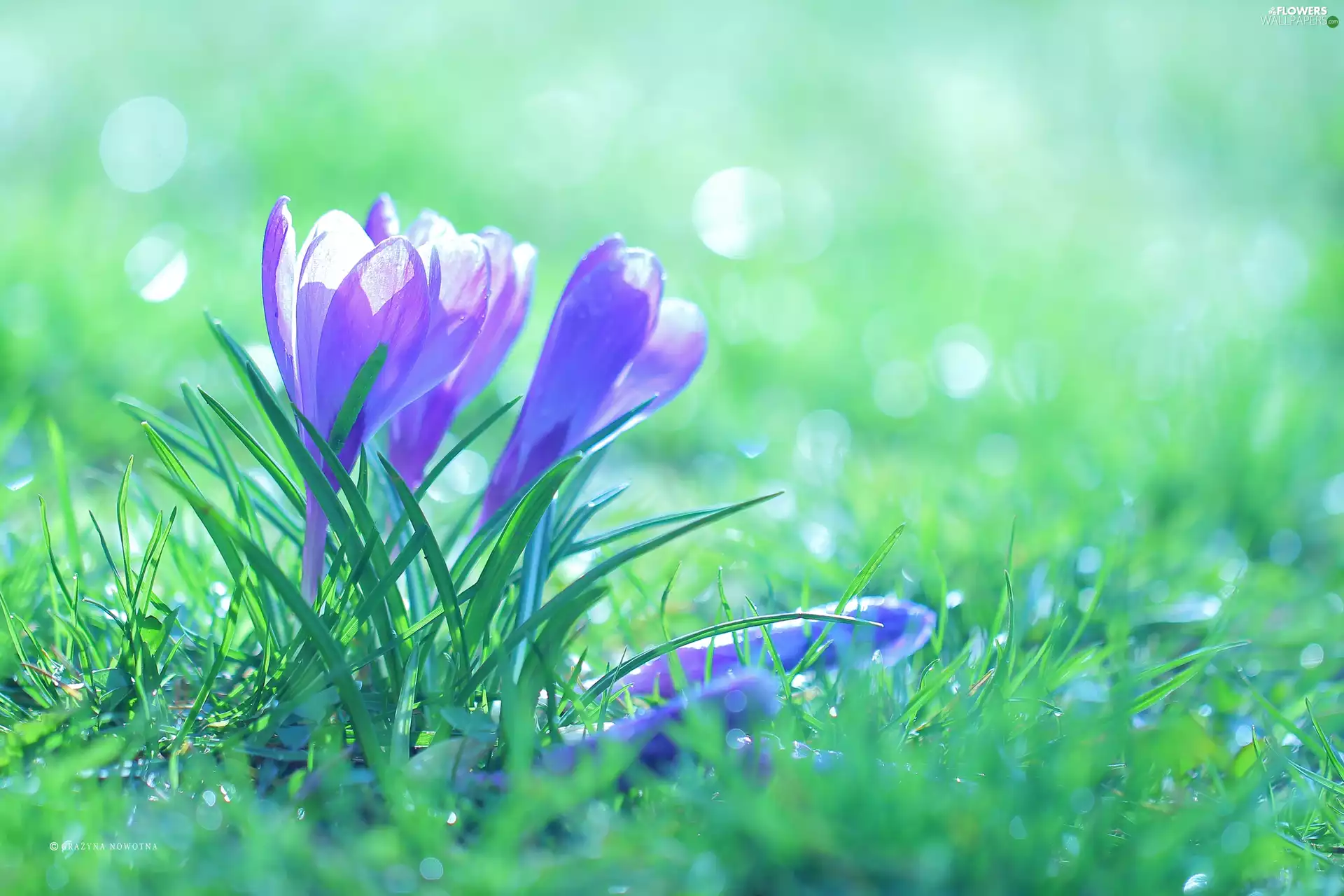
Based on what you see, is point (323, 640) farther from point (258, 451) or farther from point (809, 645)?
point (809, 645)

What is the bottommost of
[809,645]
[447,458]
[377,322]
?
[809,645]

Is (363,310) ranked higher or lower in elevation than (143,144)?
lower

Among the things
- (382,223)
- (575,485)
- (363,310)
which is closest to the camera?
(363,310)

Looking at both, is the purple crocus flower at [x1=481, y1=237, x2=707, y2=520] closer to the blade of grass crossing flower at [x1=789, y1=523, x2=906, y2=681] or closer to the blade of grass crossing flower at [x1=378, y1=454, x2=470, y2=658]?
the blade of grass crossing flower at [x1=378, y1=454, x2=470, y2=658]

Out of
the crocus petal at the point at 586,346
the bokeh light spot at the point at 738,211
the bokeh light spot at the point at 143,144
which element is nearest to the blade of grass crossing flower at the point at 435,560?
the crocus petal at the point at 586,346

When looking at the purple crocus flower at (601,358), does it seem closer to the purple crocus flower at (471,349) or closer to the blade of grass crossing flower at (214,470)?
the purple crocus flower at (471,349)

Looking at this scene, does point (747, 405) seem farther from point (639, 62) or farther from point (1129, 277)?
point (639, 62)

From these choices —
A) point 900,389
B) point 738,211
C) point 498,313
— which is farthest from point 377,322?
point 738,211
